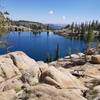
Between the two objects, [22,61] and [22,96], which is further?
[22,61]

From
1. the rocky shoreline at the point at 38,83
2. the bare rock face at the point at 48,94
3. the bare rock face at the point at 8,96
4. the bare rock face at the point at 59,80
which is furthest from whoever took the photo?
the bare rock face at the point at 59,80

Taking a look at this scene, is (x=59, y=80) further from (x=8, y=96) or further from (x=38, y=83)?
(x=8, y=96)

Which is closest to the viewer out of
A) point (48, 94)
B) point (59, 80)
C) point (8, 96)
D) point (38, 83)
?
point (48, 94)

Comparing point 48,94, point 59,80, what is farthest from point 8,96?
point 59,80

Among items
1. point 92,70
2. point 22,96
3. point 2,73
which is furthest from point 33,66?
point 92,70

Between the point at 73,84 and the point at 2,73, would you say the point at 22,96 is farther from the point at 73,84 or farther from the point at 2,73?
the point at 2,73

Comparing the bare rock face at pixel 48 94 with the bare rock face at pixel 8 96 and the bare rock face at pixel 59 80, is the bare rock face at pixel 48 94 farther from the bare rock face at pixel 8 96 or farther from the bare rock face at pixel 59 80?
the bare rock face at pixel 59 80

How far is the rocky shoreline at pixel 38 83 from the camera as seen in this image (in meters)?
18.7

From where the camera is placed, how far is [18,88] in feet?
80.0

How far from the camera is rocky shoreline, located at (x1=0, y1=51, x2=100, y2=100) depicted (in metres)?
18.7

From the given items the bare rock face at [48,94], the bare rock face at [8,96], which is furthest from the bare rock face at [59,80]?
the bare rock face at [8,96]

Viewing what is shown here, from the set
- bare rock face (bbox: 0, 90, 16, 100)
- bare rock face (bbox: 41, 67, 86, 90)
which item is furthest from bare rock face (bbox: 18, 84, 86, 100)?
bare rock face (bbox: 41, 67, 86, 90)

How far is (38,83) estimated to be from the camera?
25.6 m

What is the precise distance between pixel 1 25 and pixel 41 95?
21.4 ft
